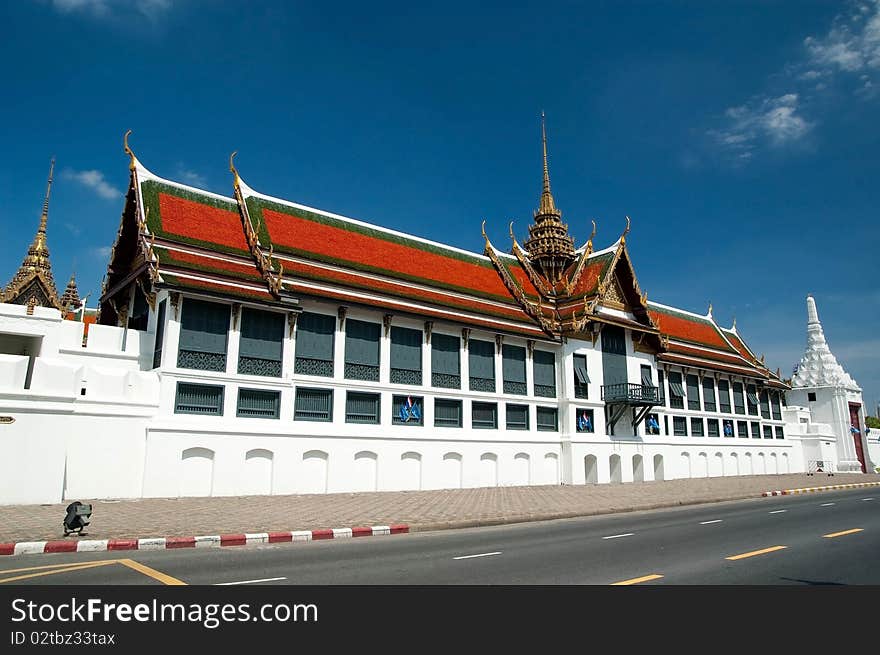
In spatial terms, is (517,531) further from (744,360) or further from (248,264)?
(744,360)

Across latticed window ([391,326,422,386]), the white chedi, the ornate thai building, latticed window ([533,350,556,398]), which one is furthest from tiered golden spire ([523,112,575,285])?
the white chedi

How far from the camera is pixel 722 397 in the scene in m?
46.5

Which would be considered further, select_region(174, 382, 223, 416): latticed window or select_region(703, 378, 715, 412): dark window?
select_region(703, 378, 715, 412): dark window

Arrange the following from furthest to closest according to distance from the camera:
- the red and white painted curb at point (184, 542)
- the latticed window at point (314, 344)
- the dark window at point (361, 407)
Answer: the dark window at point (361, 407) → the latticed window at point (314, 344) → the red and white painted curb at point (184, 542)

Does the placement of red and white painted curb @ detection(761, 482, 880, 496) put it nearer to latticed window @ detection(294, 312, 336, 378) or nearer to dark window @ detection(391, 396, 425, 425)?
dark window @ detection(391, 396, 425, 425)

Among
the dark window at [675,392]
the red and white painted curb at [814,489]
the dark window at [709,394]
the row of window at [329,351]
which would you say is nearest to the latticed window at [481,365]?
the row of window at [329,351]

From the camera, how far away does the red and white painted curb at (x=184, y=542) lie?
1116cm

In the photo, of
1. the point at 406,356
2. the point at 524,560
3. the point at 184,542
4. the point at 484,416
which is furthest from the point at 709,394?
the point at 184,542

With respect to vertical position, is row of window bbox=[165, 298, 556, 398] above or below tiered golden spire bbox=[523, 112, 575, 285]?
below

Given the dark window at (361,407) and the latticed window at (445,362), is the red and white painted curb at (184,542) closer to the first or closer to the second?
the dark window at (361,407)

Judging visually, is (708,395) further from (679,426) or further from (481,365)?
(481,365)

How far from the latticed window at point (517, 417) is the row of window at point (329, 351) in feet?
2.63

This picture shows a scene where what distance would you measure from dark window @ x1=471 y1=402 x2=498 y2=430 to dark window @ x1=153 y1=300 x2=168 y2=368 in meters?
13.8

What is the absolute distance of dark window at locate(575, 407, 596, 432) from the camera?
111 ft
